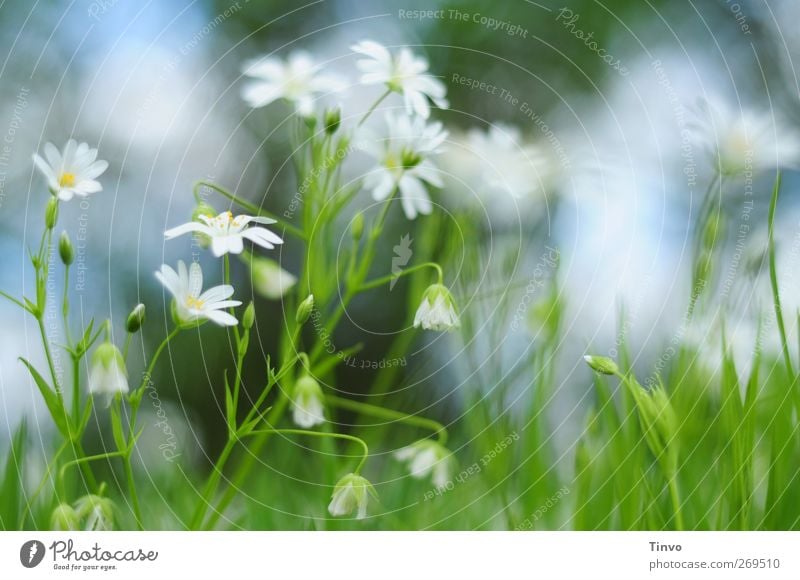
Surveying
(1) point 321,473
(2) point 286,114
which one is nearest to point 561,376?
(1) point 321,473

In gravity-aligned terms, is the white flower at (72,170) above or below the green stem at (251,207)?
above

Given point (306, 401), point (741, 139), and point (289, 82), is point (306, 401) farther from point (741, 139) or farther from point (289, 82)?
point (741, 139)

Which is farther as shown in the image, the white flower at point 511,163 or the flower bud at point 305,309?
the white flower at point 511,163

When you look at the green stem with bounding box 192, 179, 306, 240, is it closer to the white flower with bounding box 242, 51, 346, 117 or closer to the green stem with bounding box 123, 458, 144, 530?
the white flower with bounding box 242, 51, 346, 117

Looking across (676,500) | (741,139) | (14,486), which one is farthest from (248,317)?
(741,139)

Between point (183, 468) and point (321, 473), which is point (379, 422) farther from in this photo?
point (183, 468)

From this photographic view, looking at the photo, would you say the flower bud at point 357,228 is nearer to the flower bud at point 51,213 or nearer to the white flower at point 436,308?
the white flower at point 436,308

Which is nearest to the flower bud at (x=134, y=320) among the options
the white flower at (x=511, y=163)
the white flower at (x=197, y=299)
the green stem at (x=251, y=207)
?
the white flower at (x=197, y=299)
